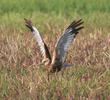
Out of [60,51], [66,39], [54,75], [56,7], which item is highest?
[56,7]

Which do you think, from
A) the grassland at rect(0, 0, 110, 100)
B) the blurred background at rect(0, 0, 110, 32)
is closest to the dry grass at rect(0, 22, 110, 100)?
the grassland at rect(0, 0, 110, 100)

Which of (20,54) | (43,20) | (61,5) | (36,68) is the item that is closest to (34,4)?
(61,5)

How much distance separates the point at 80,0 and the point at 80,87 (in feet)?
24.9

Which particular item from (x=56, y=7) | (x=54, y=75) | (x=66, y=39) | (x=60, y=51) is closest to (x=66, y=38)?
(x=66, y=39)

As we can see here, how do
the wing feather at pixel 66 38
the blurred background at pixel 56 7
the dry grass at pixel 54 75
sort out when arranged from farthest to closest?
the blurred background at pixel 56 7 < the wing feather at pixel 66 38 < the dry grass at pixel 54 75

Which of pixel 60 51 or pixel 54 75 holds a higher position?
pixel 60 51

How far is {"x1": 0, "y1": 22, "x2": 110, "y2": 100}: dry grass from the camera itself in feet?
12.1

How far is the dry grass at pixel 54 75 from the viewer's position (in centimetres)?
370

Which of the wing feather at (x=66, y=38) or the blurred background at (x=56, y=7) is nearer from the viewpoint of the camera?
the wing feather at (x=66, y=38)

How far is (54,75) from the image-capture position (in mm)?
4199

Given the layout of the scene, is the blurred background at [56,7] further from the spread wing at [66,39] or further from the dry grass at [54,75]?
the spread wing at [66,39]

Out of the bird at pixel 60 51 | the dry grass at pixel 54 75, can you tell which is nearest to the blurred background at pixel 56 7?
the dry grass at pixel 54 75

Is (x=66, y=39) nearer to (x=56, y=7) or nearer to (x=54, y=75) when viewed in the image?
(x=54, y=75)

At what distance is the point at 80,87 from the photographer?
3787 millimetres
